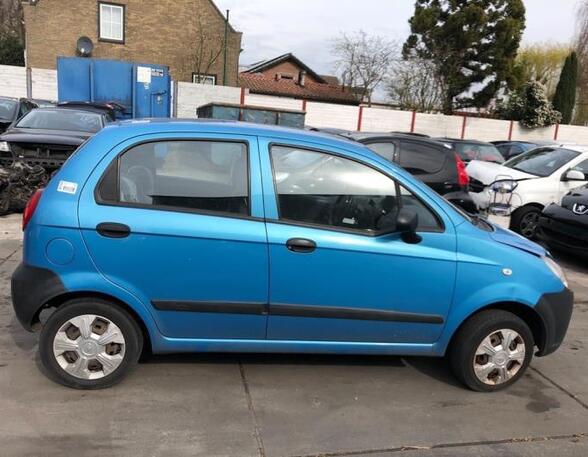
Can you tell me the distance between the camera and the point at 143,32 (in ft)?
84.9

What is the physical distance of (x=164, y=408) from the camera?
3.32 metres

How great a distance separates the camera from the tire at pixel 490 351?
3.61 m

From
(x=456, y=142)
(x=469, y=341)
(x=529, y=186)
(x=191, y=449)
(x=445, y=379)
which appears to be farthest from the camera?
(x=456, y=142)

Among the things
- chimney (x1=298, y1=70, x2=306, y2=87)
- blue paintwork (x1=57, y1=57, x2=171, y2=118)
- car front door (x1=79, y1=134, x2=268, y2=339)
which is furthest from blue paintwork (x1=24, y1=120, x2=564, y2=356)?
chimney (x1=298, y1=70, x2=306, y2=87)

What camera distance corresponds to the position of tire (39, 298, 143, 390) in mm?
3297

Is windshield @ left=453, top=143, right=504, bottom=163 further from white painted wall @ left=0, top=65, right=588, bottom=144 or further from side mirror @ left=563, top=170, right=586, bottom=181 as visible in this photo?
white painted wall @ left=0, top=65, right=588, bottom=144

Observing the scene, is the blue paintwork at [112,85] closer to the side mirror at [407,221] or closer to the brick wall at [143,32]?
the brick wall at [143,32]

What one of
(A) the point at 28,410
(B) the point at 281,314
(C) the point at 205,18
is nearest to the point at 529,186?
(B) the point at 281,314

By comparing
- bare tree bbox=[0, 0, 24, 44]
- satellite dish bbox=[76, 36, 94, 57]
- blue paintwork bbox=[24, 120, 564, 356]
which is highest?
bare tree bbox=[0, 0, 24, 44]

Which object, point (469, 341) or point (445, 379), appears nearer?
point (469, 341)

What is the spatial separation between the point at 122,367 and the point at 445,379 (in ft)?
7.22

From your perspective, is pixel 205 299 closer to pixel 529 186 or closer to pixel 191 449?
pixel 191 449

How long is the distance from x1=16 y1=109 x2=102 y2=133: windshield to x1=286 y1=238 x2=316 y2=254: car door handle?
681 cm

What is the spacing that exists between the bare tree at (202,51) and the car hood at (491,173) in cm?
1985
